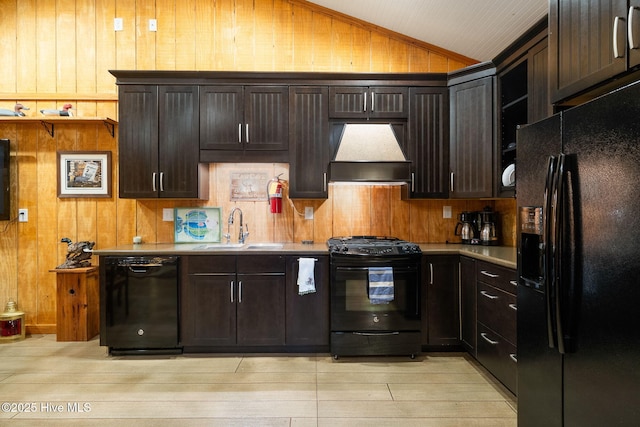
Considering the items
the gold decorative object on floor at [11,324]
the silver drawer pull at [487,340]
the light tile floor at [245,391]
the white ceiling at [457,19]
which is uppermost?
the white ceiling at [457,19]

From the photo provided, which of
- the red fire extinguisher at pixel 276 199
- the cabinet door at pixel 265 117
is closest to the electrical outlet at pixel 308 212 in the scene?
the red fire extinguisher at pixel 276 199

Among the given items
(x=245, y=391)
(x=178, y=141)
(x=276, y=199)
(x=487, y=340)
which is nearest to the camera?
(x=245, y=391)

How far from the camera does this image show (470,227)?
3.55 metres

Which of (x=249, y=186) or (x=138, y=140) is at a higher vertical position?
(x=138, y=140)

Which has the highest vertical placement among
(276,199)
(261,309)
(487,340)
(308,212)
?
(276,199)

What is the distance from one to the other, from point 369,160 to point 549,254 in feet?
6.14

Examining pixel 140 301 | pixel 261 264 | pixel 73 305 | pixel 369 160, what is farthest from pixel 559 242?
pixel 73 305

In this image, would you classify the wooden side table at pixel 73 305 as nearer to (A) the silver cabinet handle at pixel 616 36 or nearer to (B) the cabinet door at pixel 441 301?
(B) the cabinet door at pixel 441 301

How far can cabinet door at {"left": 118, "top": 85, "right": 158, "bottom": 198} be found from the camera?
3.36 metres

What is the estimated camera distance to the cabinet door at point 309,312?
307cm

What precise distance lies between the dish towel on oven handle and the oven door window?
4 centimetres

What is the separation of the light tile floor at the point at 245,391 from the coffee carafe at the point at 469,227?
111cm

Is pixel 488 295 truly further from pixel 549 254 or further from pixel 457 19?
pixel 457 19

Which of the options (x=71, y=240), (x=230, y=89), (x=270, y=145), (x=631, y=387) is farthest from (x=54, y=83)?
(x=631, y=387)
